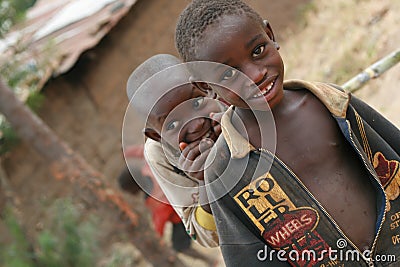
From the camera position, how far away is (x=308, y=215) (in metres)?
1.42

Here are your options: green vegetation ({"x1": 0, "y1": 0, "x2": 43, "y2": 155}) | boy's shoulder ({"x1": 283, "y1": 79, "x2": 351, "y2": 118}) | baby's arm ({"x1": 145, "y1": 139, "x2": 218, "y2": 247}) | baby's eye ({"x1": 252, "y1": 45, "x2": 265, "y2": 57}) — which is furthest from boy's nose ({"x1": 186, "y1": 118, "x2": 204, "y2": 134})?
green vegetation ({"x1": 0, "y1": 0, "x2": 43, "y2": 155})

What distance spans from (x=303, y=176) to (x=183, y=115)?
570 mm

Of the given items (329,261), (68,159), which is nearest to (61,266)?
(68,159)

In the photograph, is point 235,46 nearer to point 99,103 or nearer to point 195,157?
point 195,157

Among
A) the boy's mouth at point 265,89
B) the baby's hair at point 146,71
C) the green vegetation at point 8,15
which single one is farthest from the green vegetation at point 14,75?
the boy's mouth at point 265,89

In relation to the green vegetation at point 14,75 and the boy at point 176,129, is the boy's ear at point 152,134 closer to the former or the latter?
the boy at point 176,129

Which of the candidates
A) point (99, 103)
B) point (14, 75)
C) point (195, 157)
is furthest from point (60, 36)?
point (195, 157)

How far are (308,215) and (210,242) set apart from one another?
0.67m

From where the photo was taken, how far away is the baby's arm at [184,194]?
1923mm

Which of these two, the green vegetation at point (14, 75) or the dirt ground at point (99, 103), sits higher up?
the green vegetation at point (14, 75)

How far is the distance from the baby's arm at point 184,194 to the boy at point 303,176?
0.43 meters

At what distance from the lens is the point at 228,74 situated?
1330 millimetres

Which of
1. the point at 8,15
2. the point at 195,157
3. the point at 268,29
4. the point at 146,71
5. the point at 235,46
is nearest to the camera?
the point at 235,46

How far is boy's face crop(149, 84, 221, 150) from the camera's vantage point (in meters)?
1.81
